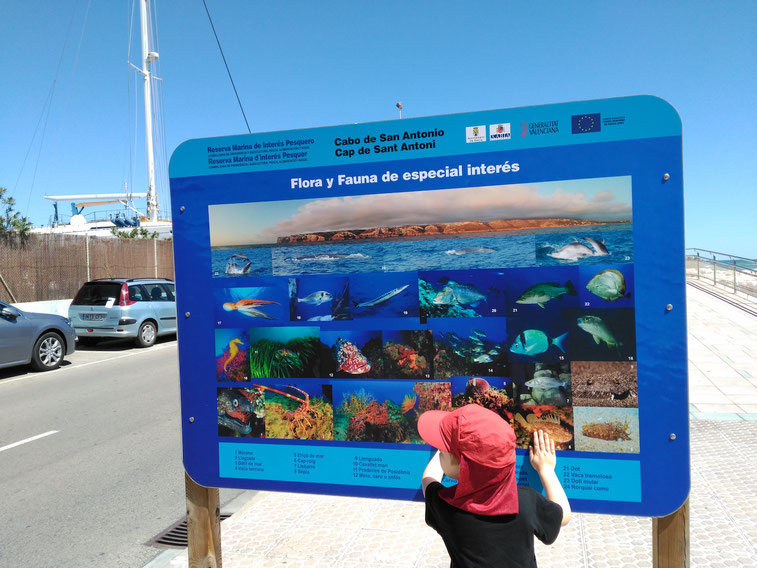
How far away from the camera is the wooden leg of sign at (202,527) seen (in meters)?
2.73

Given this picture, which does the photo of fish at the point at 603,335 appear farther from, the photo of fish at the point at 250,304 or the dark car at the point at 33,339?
the dark car at the point at 33,339

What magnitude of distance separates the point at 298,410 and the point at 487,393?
86cm

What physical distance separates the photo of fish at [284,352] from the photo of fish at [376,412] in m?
0.17

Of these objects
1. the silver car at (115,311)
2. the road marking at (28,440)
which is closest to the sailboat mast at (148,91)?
the silver car at (115,311)

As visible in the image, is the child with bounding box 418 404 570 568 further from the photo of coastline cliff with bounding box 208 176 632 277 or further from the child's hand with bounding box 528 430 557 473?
the photo of coastline cliff with bounding box 208 176 632 277

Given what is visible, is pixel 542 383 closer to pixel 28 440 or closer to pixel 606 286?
pixel 606 286

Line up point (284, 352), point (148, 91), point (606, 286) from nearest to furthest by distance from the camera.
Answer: point (606, 286)
point (284, 352)
point (148, 91)

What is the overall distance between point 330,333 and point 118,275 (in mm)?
21355

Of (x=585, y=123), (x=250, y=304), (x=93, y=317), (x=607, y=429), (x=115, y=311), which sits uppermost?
(x=585, y=123)

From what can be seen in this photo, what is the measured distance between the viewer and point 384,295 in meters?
2.45

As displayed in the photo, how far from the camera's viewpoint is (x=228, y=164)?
104 inches

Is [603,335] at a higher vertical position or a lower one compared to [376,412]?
higher

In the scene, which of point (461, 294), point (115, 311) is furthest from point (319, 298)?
point (115, 311)

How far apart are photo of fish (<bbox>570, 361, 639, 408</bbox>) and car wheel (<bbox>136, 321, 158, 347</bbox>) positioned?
14262mm
